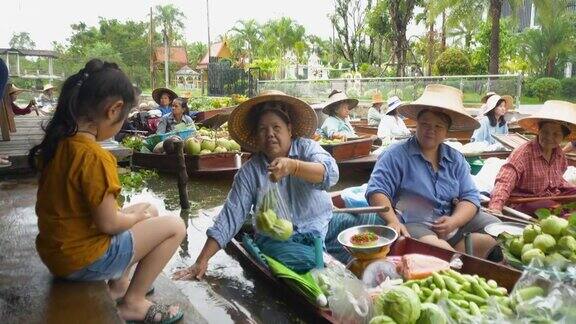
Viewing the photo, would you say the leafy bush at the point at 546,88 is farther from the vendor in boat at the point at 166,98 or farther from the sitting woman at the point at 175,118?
the sitting woman at the point at 175,118

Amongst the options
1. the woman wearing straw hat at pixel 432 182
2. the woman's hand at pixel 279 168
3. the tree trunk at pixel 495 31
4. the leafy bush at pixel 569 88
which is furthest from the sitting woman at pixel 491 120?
the leafy bush at pixel 569 88

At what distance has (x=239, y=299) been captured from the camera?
10.4ft

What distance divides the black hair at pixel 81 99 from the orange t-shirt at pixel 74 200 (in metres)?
0.05

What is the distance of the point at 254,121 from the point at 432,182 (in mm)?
1391

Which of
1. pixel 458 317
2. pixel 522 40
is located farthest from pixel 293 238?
pixel 522 40

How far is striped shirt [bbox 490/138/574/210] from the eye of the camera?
161 inches

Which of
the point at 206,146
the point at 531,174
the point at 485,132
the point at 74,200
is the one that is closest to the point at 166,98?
the point at 206,146

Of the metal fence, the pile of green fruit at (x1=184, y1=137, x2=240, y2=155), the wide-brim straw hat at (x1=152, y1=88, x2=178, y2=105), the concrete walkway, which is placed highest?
the metal fence

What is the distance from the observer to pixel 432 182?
352 centimetres

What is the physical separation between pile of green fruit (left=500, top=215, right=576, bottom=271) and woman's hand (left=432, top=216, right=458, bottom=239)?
438mm

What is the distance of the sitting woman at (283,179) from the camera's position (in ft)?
9.93

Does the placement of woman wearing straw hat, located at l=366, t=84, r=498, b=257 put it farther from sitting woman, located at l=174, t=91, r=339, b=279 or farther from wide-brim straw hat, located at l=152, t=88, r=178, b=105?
wide-brim straw hat, located at l=152, t=88, r=178, b=105

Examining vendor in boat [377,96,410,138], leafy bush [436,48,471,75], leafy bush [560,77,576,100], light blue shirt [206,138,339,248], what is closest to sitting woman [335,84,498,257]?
light blue shirt [206,138,339,248]

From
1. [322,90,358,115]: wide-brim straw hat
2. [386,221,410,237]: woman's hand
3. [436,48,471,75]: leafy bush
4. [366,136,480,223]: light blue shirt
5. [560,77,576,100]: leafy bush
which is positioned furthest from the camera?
[560,77,576,100]: leafy bush
